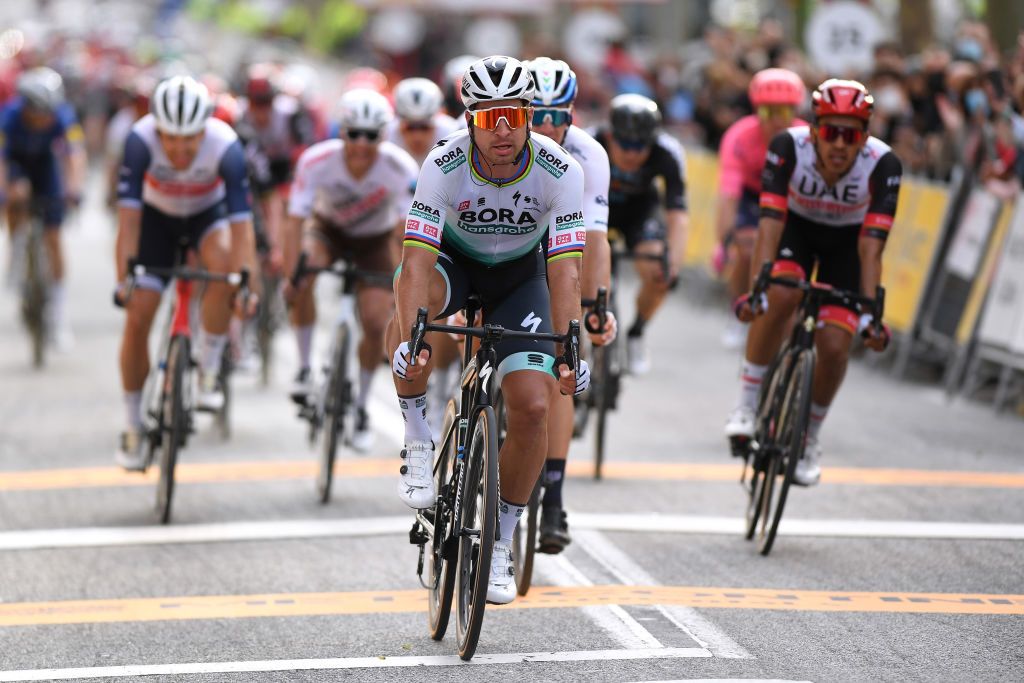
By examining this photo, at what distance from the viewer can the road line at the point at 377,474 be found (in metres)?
10.6

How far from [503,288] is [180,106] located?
3.14 meters

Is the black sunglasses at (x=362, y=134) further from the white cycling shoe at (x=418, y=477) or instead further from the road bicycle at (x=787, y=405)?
the white cycling shoe at (x=418, y=477)

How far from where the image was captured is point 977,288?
13.9m

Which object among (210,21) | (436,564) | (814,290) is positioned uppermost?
(814,290)

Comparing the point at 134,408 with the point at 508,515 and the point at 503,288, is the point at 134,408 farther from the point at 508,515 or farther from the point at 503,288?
the point at 508,515

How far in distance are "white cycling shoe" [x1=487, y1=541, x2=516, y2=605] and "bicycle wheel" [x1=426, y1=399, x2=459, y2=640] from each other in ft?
0.55

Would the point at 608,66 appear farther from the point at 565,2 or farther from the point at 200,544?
the point at 200,544

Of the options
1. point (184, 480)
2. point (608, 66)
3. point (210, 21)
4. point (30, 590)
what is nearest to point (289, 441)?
point (184, 480)

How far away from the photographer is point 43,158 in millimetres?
15234

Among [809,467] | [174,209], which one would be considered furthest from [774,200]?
[174,209]

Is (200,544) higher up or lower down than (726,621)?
lower down

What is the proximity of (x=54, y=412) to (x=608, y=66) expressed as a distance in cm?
1726

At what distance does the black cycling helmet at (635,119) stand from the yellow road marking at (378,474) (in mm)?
1991

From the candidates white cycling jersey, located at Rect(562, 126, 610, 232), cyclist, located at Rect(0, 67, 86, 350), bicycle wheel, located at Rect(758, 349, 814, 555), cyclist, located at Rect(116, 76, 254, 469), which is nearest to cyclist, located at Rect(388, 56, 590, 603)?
white cycling jersey, located at Rect(562, 126, 610, 232)
